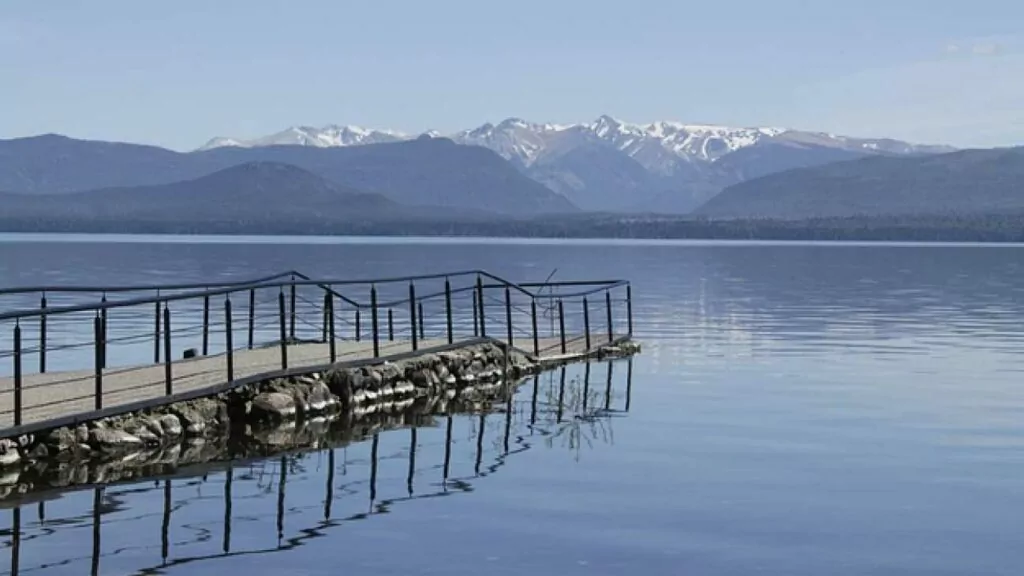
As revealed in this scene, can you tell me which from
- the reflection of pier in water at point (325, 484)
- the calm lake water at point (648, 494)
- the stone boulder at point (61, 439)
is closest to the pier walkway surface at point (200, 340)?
the stone boulder at point (61, 439)

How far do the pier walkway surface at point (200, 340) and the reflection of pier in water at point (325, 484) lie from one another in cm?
211

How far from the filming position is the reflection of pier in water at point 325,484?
54.7ft

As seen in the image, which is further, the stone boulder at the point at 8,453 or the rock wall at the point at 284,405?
the rock wall at the point at 284,405

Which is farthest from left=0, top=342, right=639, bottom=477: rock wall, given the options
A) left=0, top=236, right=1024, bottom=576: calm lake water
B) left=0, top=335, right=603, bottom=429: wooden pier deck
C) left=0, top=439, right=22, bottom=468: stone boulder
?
left=0, top=236, right=1024, bottom=576: calm lake water

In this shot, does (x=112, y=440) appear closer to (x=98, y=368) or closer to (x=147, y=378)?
(x=98, y=368)

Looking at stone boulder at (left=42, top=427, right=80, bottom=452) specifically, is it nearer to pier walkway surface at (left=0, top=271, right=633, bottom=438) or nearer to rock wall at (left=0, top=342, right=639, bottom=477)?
rock wall at (left=0, top=342, right=639, bottom=477)

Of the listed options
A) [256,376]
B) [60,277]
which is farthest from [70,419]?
[60,277]

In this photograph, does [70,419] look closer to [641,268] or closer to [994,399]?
[994,399]

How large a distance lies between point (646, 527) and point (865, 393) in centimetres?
1530

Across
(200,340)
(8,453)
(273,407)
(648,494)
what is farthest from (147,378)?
(200,340)

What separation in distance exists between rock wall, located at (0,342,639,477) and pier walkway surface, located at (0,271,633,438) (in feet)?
0.97

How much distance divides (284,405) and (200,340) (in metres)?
17.2

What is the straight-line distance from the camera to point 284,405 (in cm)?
2636

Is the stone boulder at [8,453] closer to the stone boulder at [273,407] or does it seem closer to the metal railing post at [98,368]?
the metal railing post at [98,368]
